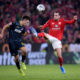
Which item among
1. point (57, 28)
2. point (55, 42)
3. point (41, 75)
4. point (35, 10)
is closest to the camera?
point (41, 75)

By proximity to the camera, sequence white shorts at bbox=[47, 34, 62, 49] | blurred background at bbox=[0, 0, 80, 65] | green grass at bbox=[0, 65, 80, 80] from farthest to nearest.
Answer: blurred background at bbox=[0, 0, 80, 65], white shorts at bbox=[47, 34, 62, 49], green grass at bbox=[0, 65, 80, 80]

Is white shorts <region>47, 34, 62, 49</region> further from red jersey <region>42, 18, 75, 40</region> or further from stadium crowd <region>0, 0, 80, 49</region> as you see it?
stadium crowd <region>0, 0, 80, 49</region>

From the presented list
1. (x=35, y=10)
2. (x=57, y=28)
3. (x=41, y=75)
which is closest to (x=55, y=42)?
(x=57, y=28)

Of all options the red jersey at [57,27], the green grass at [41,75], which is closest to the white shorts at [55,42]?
the red jersey at [57,27]

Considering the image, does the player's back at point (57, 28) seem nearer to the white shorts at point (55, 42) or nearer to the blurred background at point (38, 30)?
the white shorts at point (55, 42)

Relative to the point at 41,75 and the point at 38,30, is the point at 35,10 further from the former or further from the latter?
the point at 41,75

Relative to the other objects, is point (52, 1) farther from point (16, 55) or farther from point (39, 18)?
point (16, 55)

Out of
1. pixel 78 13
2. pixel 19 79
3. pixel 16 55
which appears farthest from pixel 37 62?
pixel 19 79

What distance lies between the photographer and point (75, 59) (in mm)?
18438

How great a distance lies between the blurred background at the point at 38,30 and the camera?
18.3 metres

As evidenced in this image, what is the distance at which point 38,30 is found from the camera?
1967cm

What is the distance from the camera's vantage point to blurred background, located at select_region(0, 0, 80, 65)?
18255mm

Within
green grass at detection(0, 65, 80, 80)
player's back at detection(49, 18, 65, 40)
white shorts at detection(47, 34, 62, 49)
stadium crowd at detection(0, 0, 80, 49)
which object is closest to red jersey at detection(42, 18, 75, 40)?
player's back at detection(49, 18, 65, 40)

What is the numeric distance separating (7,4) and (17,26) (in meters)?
11.0
